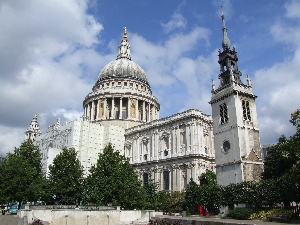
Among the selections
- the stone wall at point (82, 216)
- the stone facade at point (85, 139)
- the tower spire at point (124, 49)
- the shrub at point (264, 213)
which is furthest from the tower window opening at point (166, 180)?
the tower spire at point (124, 49)

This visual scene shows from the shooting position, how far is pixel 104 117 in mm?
75750

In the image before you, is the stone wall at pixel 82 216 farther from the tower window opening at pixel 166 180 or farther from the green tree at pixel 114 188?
the tower window opening at pixel 166 180

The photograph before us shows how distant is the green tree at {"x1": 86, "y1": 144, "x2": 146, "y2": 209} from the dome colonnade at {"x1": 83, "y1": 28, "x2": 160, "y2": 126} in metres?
33.7

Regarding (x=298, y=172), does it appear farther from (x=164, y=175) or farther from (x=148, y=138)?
(x=148, y=138)

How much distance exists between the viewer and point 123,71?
8725cm

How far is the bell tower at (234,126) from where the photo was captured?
36.7 m

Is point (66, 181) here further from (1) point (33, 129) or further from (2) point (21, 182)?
(1) point (33, 129)

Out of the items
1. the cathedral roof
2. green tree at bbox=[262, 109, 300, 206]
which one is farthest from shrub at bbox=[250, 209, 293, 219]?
the cathedral roof

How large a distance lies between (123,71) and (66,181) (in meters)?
51.1

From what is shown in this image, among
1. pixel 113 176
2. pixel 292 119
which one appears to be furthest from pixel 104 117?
pixel 292 119

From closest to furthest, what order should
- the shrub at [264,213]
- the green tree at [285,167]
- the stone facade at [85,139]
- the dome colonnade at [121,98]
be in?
the green tree at [285,167], the shrub at [264,213], the stone facade at [85,139], the dome colonnade at [121,98]

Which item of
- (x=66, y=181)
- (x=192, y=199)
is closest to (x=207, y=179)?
(x=192, y=199)

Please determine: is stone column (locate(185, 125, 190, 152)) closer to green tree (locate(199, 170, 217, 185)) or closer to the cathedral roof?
green tree (locate(199, 170, 217, 185))

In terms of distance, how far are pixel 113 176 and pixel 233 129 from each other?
56.8ft
